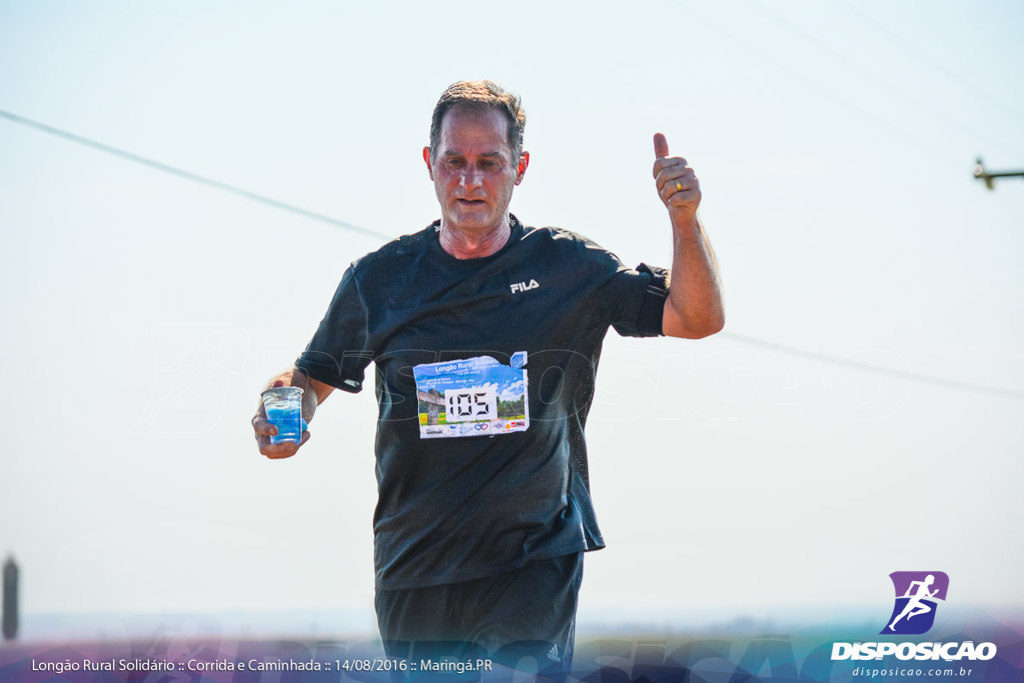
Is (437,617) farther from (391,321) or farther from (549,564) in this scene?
(391,321)

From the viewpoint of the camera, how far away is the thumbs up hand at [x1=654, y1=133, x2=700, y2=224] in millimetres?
3463

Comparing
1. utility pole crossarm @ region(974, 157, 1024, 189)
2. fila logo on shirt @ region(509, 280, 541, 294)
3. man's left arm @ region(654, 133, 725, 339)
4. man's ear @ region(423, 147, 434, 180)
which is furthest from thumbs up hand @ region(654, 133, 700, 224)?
utility pole crossarm @ region(974, 157, 1024, 189)

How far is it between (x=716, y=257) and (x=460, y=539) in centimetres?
129

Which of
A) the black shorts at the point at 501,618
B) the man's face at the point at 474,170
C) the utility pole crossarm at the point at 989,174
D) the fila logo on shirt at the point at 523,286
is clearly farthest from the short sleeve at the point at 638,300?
the utility pole crossarm at the point at 989,174

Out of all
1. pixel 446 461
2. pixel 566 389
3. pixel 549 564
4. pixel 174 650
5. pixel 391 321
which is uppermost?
pixel 391 321

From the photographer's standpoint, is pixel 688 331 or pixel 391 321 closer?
pixel 688 331

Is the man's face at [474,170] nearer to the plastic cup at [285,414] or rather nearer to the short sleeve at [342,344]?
the short sleeve at [342,344]

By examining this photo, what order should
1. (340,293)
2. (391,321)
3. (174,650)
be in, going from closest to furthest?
(391,321) → (340,293) → (174,650)

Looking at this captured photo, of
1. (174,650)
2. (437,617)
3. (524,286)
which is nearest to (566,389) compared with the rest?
(524,286)

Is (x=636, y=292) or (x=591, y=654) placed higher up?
(x=636, y=292)

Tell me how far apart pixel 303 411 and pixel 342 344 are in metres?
0.30

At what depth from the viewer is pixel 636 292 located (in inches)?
150

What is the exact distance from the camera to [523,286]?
384 centimetres

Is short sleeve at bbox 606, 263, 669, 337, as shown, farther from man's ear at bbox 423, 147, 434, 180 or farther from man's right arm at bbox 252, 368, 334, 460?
man's right arm at bbox 252, 368, 334, 460
